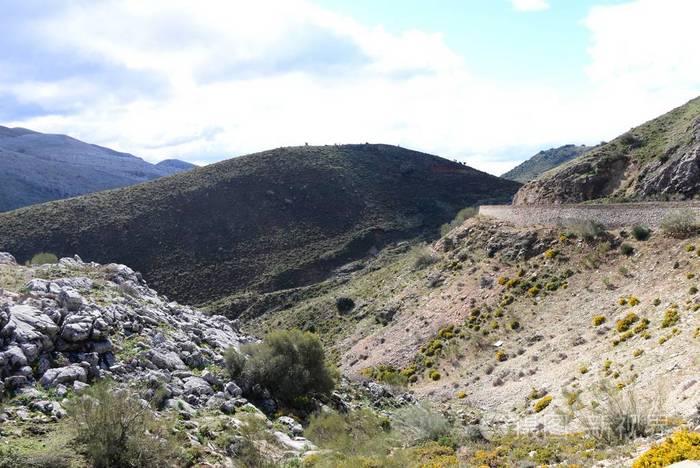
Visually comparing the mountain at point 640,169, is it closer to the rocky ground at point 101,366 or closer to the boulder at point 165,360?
the rocky ground at point 101,366

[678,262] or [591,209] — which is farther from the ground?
[591,209]

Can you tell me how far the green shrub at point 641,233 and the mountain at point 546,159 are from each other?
13157cm

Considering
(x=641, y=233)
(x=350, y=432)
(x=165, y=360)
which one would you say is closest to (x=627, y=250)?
(x=641, y=233)

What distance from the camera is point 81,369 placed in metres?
14.0

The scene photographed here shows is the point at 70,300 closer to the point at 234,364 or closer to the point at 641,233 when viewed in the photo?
the point at 234,364

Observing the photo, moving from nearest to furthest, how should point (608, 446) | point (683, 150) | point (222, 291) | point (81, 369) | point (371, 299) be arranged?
point (608, 446) → point (81, 369) → point (683, 150) → point (371, 299) → point (222, 291)

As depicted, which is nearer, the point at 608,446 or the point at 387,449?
the point at 608,446

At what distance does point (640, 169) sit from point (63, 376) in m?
36.1

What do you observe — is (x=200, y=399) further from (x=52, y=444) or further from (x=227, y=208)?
(x=227, y=208)

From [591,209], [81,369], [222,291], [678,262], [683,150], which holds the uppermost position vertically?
[683,150]

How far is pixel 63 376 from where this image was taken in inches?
533

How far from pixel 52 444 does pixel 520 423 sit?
12967 mm

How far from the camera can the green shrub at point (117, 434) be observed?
430 inches

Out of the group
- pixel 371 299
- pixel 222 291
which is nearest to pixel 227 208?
pixel 222 291
